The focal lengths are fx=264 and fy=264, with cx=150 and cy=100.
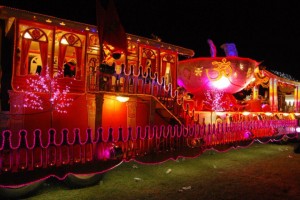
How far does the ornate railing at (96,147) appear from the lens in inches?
255

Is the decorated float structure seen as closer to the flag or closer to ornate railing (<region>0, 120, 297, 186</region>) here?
ornate railing (<region>0, 120, 297, 186</region>)

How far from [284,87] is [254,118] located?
788cm

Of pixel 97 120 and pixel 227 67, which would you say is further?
pixel 227 67

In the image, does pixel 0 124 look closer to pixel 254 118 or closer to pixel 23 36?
pixel 23 36

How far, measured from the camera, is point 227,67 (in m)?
13.9

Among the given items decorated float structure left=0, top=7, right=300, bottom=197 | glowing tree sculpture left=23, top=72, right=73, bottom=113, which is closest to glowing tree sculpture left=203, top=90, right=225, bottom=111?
decorated float structure left=0, top=7, right=300, bottom=197

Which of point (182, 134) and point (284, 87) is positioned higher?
point (284, 87)

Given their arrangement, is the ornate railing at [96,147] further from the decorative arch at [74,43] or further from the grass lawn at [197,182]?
the decorative arch at [74,43]

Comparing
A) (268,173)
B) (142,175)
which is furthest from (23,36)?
(268,173)

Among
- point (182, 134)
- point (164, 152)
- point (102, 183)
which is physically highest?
point (182, 134)

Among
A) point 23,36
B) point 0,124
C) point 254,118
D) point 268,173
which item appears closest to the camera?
point 0,124

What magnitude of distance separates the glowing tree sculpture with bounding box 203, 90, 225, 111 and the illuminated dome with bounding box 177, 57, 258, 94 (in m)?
0.26

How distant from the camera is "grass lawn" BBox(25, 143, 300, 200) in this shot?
7027 mm

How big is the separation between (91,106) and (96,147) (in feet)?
6.96
